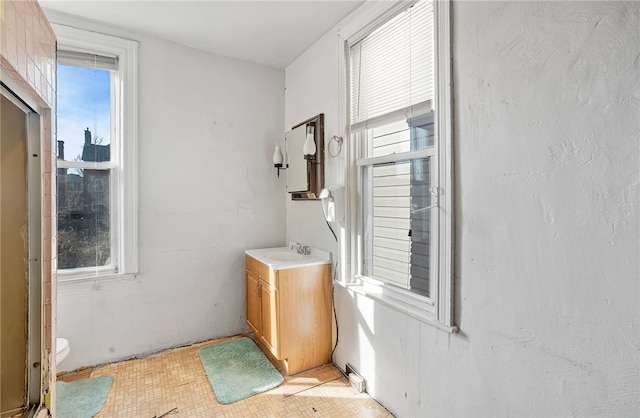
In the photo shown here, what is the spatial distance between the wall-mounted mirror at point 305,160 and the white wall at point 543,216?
123 centimetres

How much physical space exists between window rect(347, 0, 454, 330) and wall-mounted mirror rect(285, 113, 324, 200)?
365 millimetres

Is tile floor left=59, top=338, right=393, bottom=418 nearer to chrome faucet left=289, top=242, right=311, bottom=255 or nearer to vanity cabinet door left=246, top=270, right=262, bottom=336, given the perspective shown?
vanity cabinet door left=246, top=270, right=262, bottom=336

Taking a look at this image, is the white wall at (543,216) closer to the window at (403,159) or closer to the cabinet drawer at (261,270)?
the window at (403,159)

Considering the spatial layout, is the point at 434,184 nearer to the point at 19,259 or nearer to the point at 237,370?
the point at 19,259

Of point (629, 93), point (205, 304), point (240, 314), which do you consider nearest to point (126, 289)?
point (205, 304)

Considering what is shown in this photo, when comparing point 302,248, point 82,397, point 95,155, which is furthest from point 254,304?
point 95,155

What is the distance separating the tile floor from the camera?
6.33 ft

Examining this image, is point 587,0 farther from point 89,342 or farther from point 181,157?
point 89,342

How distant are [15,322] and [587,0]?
2283mm

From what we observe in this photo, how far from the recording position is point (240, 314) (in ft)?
9.82

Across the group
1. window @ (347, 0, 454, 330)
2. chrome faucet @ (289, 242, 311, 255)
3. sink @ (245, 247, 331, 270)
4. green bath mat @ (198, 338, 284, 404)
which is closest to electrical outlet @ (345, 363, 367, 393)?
green bath mat @ (198, 338, 284, 404)

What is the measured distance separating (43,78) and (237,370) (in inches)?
83.5

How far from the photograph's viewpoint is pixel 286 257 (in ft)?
9.36

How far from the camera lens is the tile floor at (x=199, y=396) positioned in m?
1.93
